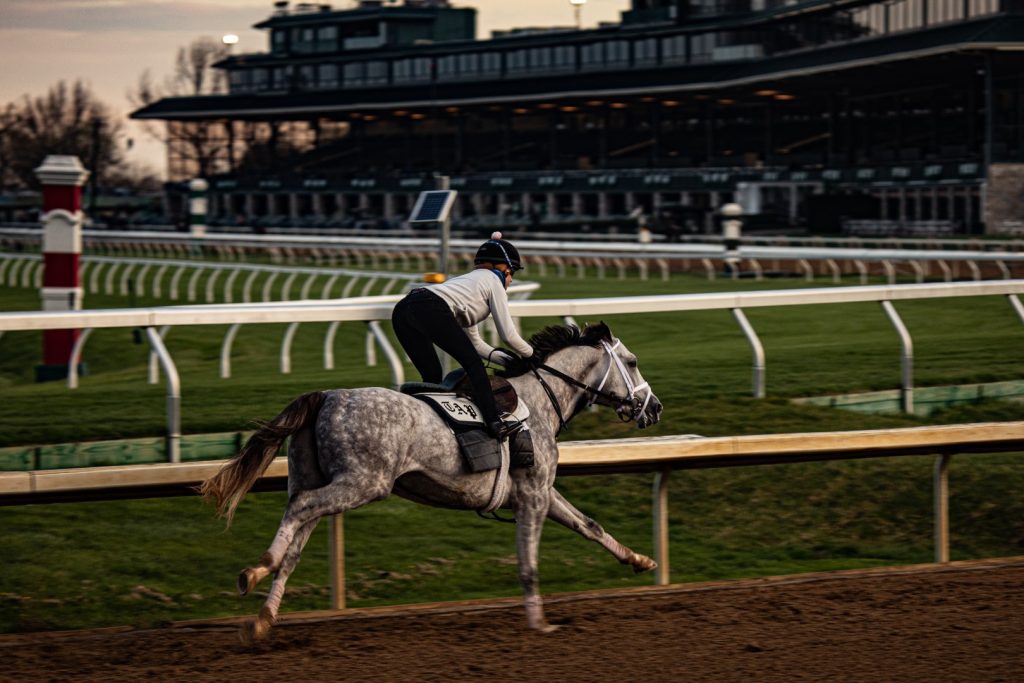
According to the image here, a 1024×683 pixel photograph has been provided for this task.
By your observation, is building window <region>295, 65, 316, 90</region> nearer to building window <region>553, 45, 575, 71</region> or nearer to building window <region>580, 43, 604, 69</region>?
building window <region>553, 45, 575, 71</region>

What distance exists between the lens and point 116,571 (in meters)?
6.54

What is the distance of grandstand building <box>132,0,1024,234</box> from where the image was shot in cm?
3819

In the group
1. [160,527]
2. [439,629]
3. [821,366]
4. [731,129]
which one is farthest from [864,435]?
[731,129]

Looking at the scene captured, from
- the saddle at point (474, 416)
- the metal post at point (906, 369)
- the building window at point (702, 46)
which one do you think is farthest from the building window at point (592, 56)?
the saddle at point (474, 416)

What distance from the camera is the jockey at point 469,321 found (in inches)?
212

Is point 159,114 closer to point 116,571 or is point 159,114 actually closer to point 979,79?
point 979,79

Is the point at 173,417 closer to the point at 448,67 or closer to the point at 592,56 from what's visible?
the point at 592,56

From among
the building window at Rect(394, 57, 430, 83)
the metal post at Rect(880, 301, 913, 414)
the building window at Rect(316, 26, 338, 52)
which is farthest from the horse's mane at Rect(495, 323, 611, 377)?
the building window at Rect(316, 26, 338, 52)

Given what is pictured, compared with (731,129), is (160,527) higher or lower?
lower

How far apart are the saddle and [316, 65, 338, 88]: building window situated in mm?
68135

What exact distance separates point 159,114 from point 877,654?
230 ft

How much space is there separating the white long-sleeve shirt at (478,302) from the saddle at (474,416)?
0.47 feet

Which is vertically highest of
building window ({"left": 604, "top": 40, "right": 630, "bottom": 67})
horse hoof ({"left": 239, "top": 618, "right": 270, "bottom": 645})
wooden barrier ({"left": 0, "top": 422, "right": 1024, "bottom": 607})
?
building window ({"left": 604, "top": 40, "right": 630, "bottom": 67})

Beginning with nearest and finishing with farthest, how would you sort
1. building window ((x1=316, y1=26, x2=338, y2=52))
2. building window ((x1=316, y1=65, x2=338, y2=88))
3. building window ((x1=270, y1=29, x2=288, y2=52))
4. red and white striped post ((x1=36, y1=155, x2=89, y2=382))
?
red and white striped post ((x1=36, y1=155, x2=89, y2=382)) < building window ((x1=316, y1=65, x2=338, y2=88)) < building window ((x1=316, y1=26, x2=338, y2=52)) < building window ((x1=270, y1=29, x2=288, y2=52))
